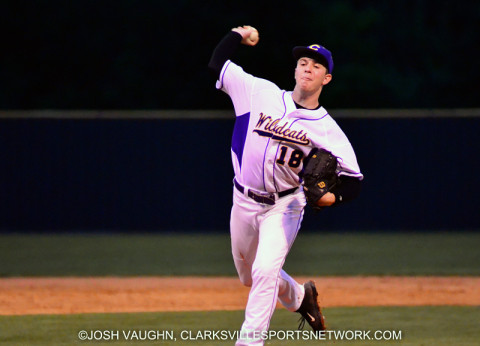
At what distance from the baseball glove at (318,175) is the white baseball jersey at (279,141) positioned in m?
0.08

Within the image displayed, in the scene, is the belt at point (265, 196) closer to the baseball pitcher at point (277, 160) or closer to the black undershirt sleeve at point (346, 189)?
the baseball pitcher at point (277, 160)

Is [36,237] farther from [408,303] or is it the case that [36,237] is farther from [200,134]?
[408,303]

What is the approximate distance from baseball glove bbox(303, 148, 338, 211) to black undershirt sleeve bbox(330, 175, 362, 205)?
5 cm

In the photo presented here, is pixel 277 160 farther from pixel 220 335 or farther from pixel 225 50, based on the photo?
pixel 220 335

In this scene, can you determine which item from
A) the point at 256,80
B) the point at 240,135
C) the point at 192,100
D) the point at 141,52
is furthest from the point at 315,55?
the point at 141,52

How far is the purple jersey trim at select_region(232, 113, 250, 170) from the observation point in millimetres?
5074

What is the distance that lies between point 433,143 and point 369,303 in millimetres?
5250

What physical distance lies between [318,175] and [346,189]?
248mm

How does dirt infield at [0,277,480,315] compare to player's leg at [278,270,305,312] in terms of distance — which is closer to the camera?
player's leg at [278,270,305,312]

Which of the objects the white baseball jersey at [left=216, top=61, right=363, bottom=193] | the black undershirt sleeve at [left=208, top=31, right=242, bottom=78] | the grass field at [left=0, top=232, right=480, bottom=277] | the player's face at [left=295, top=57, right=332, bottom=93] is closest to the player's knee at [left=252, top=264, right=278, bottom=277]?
the white baseball jersey at [left=216, top=61, right=363, bottom=193]

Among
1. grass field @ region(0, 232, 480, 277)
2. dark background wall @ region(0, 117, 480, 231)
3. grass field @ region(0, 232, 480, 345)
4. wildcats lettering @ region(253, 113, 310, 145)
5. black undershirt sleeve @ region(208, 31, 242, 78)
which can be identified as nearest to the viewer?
wildcats lettering @ region(253, 113, 310, 145)

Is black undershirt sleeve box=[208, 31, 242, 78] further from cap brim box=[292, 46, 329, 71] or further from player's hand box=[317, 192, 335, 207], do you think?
player's hand box=[317, 192, 335, 207]

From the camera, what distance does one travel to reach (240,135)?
5.10 metres

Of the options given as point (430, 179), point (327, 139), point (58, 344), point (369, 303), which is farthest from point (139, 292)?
point (430, 179)
